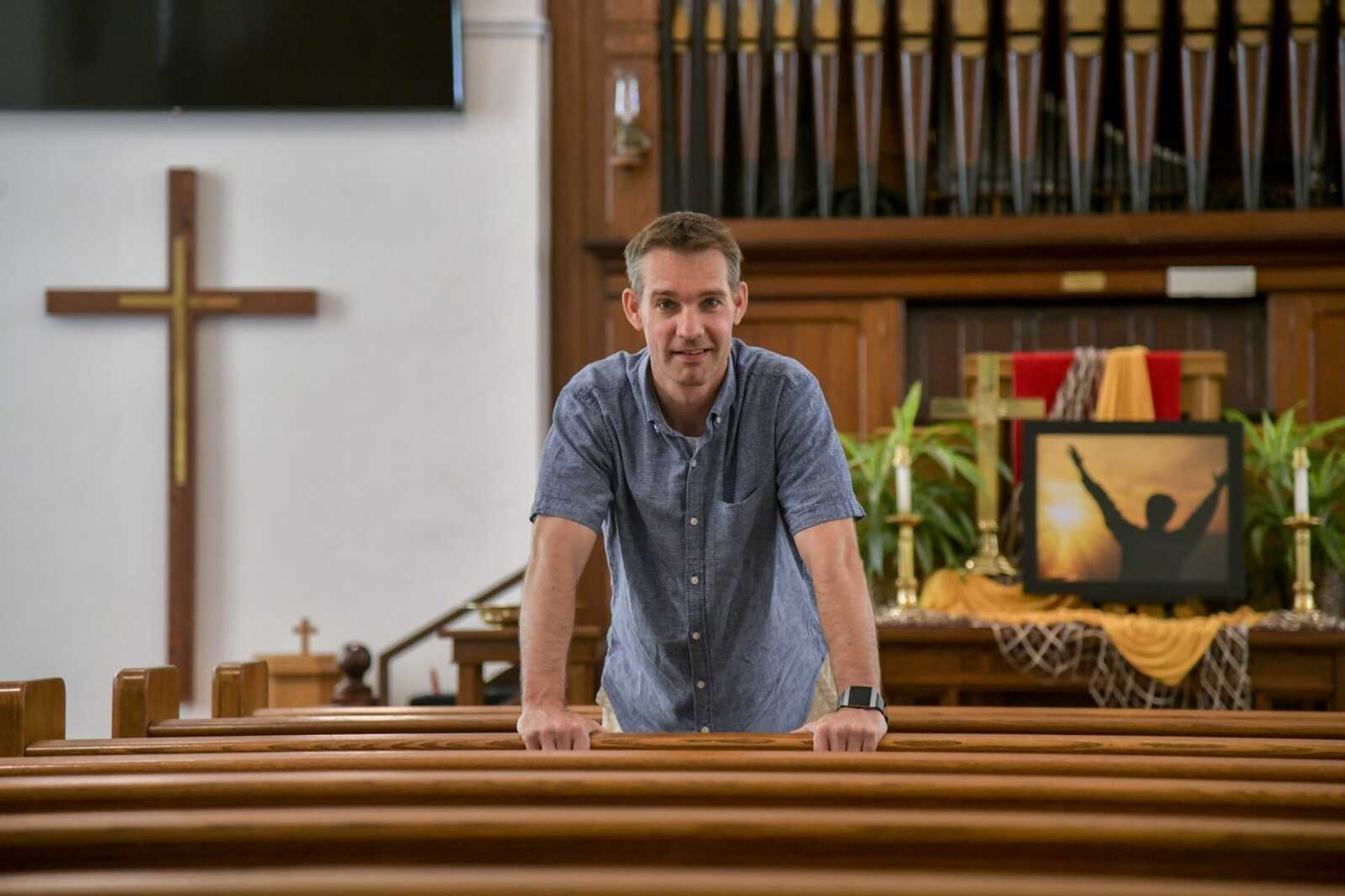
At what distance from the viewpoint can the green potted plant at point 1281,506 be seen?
4.80 metres

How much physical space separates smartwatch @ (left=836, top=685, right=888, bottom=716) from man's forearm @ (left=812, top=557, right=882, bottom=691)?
5.7 inches

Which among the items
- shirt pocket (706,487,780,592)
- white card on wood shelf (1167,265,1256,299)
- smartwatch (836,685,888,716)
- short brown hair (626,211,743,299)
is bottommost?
smartwatch (836,685,888,716)

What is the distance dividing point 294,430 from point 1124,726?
477 cm

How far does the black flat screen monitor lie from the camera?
20.9ft

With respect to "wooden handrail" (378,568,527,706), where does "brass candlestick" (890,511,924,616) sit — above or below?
above

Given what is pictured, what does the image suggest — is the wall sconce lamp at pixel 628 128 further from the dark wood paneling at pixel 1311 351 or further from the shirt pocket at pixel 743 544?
the shirt pocket at pixel 743 544

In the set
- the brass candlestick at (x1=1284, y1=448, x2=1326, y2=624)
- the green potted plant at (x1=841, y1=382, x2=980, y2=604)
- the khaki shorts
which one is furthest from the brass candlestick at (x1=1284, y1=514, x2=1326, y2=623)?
the khaki shorts

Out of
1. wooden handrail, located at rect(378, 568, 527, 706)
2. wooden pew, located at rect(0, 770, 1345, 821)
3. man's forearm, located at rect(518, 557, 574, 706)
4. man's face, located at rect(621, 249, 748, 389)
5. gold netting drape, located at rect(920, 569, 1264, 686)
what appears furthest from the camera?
wooden handrail, located at rect(378, 568, 527, 706)

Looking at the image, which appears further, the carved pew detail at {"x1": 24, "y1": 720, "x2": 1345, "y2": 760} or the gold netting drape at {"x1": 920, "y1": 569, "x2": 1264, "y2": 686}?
the gold netting drape at {"x1": 920, "y1": 569, "x2": 1264, "y2": 686}

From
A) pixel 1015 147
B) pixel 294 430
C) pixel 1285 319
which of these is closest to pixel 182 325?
pixel 294 430

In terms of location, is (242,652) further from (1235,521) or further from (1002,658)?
(1235,521)

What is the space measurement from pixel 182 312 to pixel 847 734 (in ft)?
16.3

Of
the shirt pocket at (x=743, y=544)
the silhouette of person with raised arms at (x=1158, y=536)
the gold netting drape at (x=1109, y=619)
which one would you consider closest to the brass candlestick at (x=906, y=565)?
the gold netting drape at (x=1109, y=619)

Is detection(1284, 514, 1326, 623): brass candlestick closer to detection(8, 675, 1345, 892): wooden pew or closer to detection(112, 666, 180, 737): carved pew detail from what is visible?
detection(8, 675, 1345, 892): wooden pew
